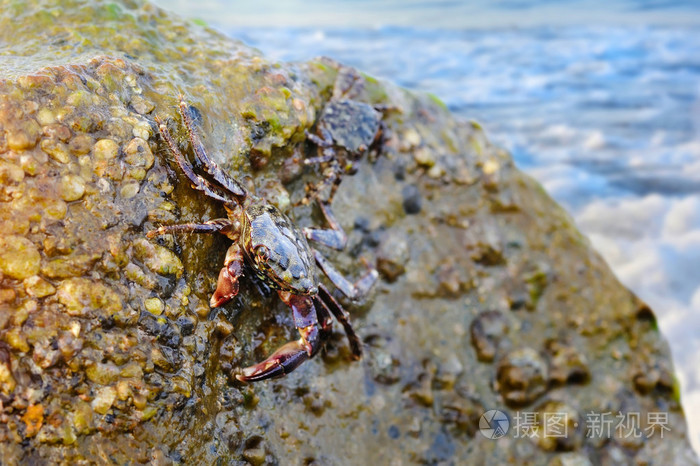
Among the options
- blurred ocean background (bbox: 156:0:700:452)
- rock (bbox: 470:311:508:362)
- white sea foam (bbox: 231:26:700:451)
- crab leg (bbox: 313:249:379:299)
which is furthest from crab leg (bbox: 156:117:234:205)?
white sea foam (bbox: 231:26:700:451)

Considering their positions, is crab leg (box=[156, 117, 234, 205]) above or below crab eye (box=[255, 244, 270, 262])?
above

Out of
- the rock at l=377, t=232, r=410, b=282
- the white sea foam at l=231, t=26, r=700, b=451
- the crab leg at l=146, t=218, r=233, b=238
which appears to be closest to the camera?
the crab leg at l=146, t=218, r=233, b=238

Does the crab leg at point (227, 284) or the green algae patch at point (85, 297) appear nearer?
the green algae patch at point (85, 297)

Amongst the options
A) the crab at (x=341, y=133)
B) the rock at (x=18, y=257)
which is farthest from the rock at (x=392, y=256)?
the rock at (x=18, y=257)

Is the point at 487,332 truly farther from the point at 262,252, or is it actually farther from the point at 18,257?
the point at 18,257

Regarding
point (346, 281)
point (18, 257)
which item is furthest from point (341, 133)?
point (18, 257)

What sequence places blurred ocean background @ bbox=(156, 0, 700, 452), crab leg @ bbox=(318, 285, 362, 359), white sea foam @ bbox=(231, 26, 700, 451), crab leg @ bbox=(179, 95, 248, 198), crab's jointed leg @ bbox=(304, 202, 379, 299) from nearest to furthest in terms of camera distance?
crab leg @ bbox=(179, 95, 248, 198) → crab leg @ bbox=(318, 285, 362, 359) → crab's jointed leg @ bbox=(304, 202, 379, 299) → white sea foam @ bbox=(231, 26, 700, 451) → blurred ocean background @ bbox=(156, 0, 700, 452)

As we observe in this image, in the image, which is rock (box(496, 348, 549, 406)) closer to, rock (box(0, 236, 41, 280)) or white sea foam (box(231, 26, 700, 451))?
white sea foam (box(231, 26, 700, 451))

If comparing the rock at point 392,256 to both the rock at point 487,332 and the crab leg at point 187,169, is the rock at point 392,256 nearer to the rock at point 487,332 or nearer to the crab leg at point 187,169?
the rock at point 487,332
